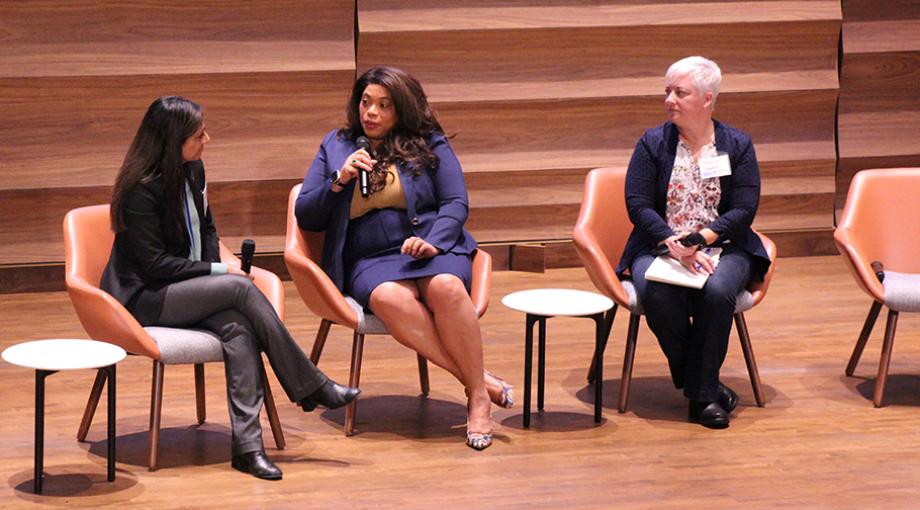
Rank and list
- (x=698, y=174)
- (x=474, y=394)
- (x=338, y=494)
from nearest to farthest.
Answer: (x=338, y=494)
(x=474, y=394)
(x=698, y=174)

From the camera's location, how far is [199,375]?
496 centimetres

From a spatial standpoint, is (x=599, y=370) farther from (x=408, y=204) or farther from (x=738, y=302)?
(x=408, y=204)

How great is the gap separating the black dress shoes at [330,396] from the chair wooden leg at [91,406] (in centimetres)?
68

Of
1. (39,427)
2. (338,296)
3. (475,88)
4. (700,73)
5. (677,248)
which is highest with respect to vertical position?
(700,73)

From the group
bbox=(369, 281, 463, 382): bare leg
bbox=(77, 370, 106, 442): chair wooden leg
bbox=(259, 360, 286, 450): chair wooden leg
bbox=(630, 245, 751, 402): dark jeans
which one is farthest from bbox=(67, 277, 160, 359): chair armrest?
bbox=(630, 245, 751, 402): dark jeans

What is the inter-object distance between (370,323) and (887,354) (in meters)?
1.97

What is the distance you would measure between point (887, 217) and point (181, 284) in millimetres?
2867

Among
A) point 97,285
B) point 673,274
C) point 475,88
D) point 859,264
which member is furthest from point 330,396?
point 475,88

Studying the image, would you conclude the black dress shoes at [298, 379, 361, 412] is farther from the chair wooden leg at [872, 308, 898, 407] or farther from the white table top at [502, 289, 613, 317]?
the chair wooden leg at [872, 308, 898, 407]

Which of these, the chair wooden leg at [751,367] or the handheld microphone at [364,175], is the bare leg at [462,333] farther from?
the chair wooden leg at [751,367]

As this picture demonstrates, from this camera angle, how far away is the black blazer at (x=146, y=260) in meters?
4.50

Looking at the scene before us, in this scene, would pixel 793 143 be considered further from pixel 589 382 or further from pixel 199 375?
pixel 199 375

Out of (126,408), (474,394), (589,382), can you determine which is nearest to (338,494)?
(474,394)

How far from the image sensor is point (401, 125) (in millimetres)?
5152
